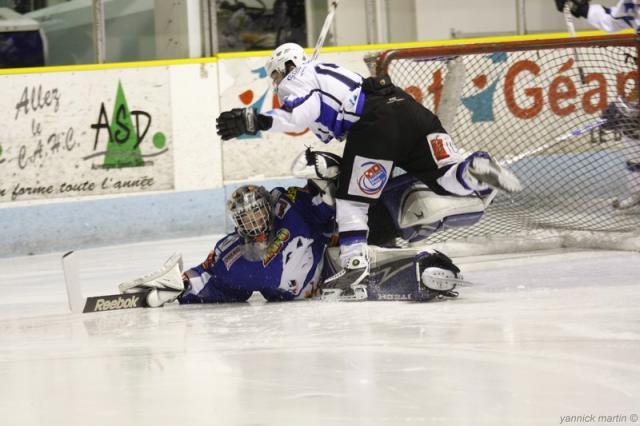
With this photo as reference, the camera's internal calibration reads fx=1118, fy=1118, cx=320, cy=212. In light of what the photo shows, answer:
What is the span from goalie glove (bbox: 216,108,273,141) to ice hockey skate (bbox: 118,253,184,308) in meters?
0.58

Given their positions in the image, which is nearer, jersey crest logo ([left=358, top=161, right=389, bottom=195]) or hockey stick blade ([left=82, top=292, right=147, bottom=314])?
jersey crest logo ([left=358, top=161, right=389, bottom=195])

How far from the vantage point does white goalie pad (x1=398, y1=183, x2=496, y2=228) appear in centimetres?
440

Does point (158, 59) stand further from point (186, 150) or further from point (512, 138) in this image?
point (512, 138)

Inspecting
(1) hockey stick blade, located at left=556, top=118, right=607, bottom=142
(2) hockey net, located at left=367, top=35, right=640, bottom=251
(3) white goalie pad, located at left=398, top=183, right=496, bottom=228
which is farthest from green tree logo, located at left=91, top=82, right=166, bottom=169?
(3) white goalie pad, located at left=398, top=183, right=496, bottom=228

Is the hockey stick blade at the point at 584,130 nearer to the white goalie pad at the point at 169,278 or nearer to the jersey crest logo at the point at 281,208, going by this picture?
the jersey crest logo at the point at 281,208

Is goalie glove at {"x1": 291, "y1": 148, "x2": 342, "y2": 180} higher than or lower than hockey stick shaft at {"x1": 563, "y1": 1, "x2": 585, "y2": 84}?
lower

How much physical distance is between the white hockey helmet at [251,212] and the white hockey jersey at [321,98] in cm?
26

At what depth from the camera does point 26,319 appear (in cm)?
429

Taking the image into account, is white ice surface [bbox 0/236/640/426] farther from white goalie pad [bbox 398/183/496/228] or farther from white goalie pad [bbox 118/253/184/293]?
white goalie pad [bbox 398/183/496/228]

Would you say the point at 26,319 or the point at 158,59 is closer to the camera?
the point at 26,319

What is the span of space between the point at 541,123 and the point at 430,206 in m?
2.25

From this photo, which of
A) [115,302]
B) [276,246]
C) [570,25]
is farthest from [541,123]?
[115,302]

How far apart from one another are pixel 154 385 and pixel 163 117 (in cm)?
381

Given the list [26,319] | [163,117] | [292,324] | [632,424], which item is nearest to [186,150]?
[163,117]
